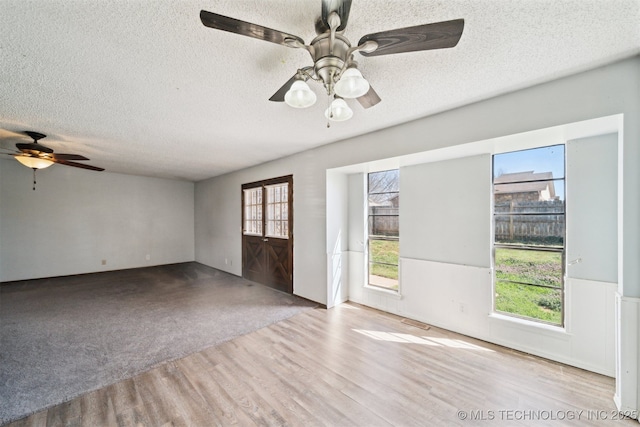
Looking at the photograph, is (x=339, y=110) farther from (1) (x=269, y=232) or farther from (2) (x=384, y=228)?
(1) (x=269, y=232)

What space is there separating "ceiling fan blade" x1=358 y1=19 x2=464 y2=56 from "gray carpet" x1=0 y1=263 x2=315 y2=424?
3.12 m

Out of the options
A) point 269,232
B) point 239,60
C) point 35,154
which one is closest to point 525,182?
point 239,60

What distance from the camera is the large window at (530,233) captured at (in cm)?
248

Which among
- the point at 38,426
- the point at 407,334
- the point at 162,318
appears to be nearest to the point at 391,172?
the point at 407,334

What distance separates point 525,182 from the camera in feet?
8.72

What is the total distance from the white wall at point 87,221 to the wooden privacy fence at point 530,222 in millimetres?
7568

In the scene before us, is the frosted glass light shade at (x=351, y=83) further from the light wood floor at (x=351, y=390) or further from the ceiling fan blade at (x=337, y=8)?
the light wood floor at (x=351, y=390)

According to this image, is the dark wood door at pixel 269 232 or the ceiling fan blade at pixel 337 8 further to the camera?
the dark wood door at pixel 269 232

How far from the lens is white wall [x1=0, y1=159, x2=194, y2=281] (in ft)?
16.3

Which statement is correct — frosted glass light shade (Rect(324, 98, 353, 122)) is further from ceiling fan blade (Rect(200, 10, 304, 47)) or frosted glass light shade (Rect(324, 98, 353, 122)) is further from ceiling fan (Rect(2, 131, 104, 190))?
ceiling fan (Rect(2, 131, 104, 190))

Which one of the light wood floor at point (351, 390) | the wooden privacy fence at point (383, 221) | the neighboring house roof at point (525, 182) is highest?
the neighboring house roof at point (525, 182)

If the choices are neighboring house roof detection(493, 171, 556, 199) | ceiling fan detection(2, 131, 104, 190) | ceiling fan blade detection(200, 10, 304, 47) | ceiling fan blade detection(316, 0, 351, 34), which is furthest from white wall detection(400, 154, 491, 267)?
ceiling fan detection(2, 131, 104, 190)

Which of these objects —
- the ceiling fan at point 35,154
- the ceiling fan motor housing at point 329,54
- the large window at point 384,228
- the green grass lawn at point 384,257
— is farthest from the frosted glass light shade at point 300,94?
the ceiling fan at point 35,154

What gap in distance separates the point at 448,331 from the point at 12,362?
180 inches
